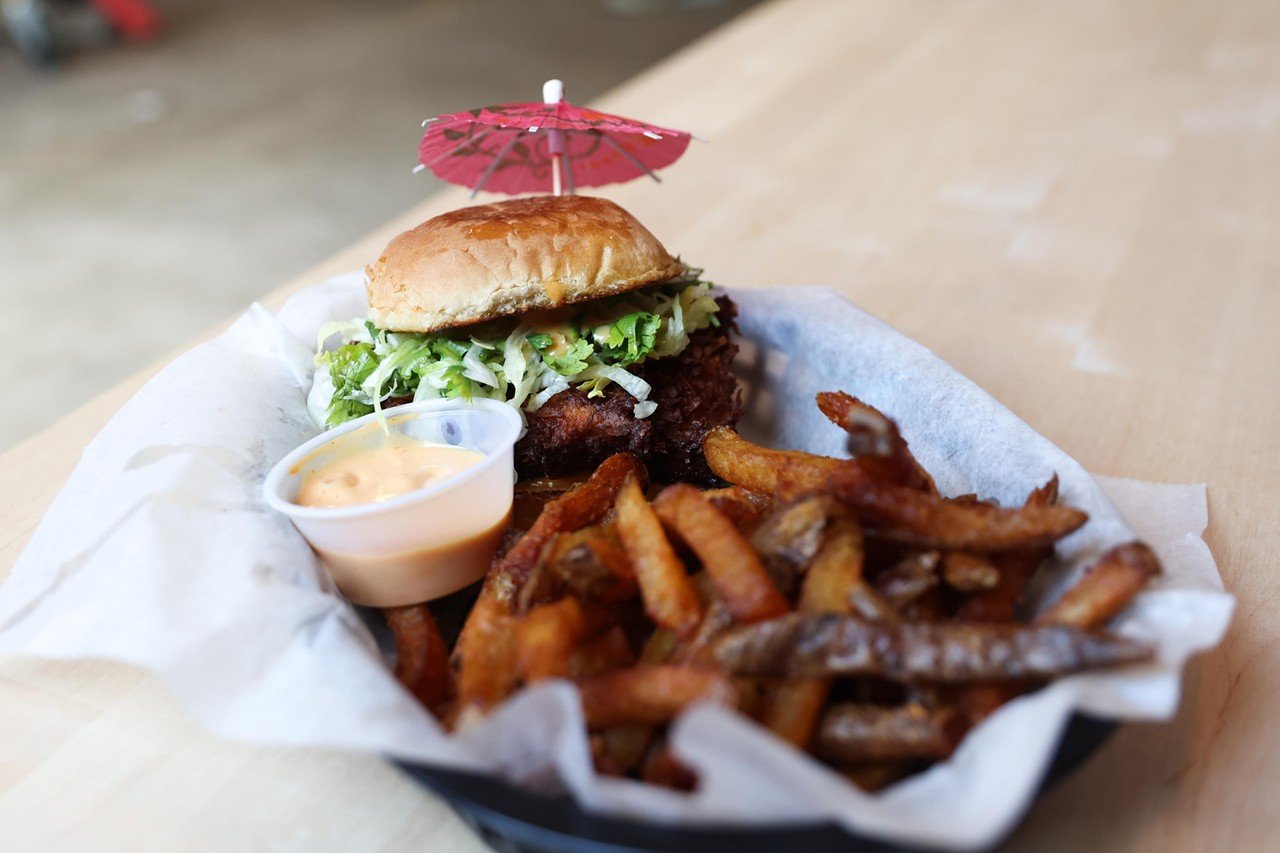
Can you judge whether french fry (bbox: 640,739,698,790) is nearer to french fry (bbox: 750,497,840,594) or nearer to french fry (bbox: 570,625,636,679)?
french fry (bbox: 570,625,636,679)

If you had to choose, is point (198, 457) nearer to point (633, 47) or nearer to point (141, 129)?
point (141, 129)

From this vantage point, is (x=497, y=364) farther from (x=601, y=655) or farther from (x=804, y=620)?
(x=804, y=620)

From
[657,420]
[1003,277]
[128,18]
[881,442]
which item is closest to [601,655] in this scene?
[881,442]

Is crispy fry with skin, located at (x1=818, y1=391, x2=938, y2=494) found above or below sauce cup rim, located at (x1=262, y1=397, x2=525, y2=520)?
above

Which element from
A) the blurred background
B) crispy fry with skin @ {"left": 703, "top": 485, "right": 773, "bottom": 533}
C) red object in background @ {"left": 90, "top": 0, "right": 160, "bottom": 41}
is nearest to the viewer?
crispy fry with skin @ {"left": 703, "top": 485, "right": 773, "bottom": 533}

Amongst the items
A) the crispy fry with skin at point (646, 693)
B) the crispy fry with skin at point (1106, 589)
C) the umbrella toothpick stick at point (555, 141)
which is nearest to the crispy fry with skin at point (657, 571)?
the crispy fry with skin at point (646, 693)

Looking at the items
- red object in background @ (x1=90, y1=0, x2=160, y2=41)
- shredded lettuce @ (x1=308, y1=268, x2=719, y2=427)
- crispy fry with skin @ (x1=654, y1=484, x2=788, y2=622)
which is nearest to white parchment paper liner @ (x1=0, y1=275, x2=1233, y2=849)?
shredded lettuce @ (x1=308, y1=268, x2=719, y2=427)

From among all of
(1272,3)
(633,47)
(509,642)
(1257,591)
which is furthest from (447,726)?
(633,47)
